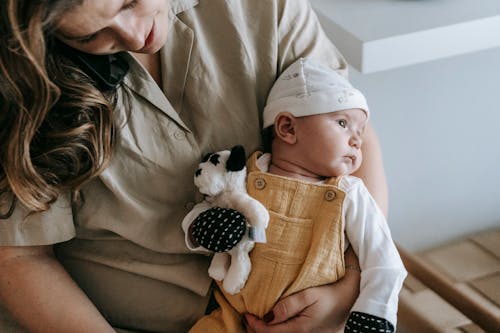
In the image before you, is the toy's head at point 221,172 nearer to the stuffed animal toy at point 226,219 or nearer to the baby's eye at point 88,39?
the stuffed animal toy at point 226,219

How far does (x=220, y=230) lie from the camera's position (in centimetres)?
99

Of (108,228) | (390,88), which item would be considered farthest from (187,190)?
(390,88)

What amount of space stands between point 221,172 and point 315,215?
0.16 meters

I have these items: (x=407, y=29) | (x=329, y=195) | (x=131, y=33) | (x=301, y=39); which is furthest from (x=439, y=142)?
(x=131, y=33)

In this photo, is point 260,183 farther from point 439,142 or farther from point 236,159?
point 439,142

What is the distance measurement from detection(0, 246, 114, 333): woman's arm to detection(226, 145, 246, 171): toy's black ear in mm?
310

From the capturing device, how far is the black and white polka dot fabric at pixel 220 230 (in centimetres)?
99

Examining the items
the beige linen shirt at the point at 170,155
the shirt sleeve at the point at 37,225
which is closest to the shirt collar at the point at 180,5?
the beige linen shirt at the point at 170,155

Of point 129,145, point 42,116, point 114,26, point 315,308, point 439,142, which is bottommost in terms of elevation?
point 439,142

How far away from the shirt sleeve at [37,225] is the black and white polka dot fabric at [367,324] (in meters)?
0.44

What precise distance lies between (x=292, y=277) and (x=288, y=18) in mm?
451

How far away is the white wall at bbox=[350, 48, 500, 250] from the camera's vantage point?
67.9 inches

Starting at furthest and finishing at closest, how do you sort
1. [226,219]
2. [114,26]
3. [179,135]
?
[179,135] < [226,219] < [114,26]

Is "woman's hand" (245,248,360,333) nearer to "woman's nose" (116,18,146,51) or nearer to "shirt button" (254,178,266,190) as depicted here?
"shirt button" (254,178,266,190)
